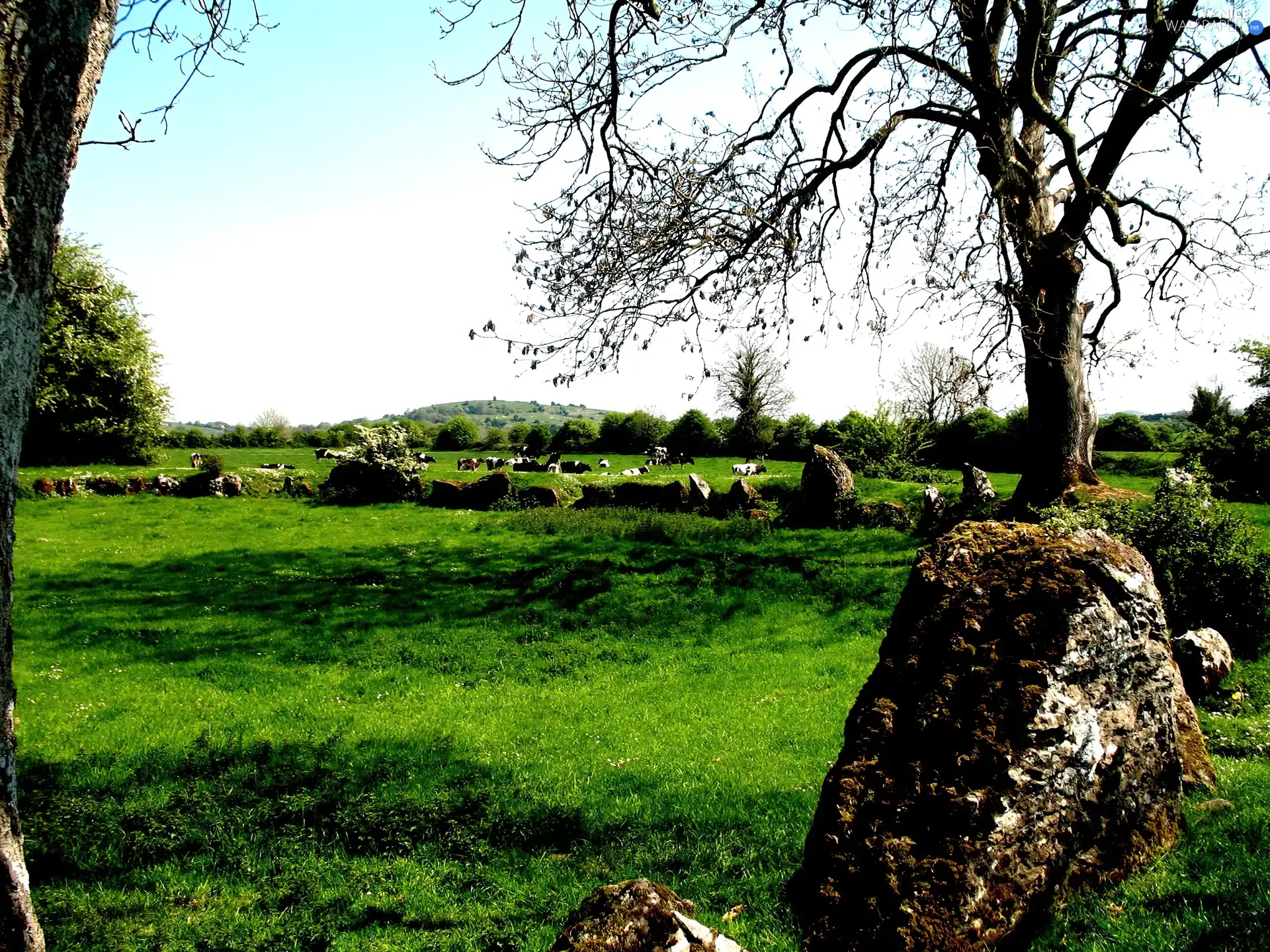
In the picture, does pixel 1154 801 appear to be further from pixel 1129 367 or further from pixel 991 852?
pixel 1129 367

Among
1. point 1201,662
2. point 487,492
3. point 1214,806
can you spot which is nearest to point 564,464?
point 487,492

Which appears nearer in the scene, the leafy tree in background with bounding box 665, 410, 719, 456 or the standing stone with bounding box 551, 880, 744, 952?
the standing stone with bounding box 551, 880, 744, 952

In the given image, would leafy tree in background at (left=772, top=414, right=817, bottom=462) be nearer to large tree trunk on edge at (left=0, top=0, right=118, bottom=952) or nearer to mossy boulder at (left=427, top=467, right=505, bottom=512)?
mossy boulder at (left=427, top=467, right=505, bottom=512)

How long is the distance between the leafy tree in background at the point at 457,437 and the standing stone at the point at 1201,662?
61.4 metres

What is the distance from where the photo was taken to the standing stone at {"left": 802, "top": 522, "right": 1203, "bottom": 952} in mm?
3795

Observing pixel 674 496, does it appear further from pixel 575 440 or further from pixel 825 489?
pixel 575 440

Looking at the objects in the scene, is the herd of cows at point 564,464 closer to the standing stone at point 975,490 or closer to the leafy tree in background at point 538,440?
the leafy tree in background at point 538,440

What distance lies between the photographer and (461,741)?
8578 millimetres

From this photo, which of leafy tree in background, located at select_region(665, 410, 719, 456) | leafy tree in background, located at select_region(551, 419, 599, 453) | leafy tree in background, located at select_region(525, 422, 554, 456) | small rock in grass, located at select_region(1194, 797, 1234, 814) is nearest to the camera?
small rock in grass, located at select_region(1194, 797, 1234, 814)

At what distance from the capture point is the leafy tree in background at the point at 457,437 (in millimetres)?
66188

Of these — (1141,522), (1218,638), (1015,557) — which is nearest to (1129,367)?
(1141,522)

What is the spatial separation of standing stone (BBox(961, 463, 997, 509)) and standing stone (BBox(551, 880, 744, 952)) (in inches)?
673

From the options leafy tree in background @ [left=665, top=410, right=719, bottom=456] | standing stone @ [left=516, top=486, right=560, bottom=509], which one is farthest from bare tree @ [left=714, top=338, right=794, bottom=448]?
standing stone @ [left=516, top=486, right=560, bottom=509]

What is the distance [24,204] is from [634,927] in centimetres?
411
